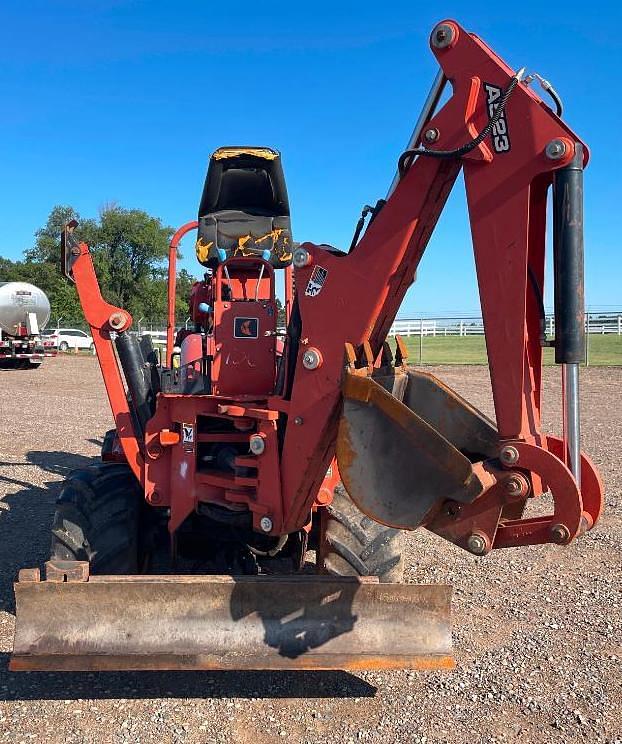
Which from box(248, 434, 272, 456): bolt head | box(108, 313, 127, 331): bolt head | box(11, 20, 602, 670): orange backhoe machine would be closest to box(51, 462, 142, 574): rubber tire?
box(11, 20, 602, 670): orange backhoe machine

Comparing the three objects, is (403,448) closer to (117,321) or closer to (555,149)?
(555,149)

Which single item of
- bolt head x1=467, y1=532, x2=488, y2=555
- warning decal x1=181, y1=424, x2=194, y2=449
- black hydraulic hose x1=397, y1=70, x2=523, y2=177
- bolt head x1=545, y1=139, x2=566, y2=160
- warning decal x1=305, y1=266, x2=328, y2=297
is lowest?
bolt head x1=467, y1=532, x2=488, y2=555

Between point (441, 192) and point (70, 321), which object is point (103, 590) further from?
point (70, 321)

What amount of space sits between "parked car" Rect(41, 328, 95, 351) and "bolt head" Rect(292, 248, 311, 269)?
35.4 metres

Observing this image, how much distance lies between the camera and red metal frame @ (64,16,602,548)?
2.82 m

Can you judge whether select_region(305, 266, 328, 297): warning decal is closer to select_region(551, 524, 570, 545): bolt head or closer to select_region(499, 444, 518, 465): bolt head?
select_region(499, 444, 518, 465): bolt head

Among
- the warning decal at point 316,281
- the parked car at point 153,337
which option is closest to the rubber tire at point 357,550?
the warning decal at point 316,281

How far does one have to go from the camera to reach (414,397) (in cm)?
333

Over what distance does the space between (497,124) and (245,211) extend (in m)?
2.90

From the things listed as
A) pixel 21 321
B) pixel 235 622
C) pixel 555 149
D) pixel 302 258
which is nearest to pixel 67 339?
pixel 21 321

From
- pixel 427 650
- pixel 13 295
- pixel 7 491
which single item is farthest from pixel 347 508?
pixel 13 295

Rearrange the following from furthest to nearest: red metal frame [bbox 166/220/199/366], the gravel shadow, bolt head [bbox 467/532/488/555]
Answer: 1. red metal frame [bbox 166/220/199/366]
2. the gravel shadow
3. bolt head [bbox 467/532/488/555]

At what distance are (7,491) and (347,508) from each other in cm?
504

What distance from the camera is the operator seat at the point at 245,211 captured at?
5270 mm
